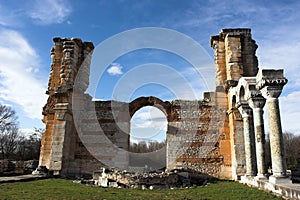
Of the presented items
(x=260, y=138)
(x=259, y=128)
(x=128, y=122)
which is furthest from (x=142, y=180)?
(x=259, y=128)

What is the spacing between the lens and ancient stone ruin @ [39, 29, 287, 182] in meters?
13.8

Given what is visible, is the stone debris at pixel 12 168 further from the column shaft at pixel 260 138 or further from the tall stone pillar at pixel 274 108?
the tall stone pillar at pixel 274 108

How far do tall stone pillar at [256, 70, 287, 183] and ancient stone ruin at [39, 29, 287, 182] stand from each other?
383cm

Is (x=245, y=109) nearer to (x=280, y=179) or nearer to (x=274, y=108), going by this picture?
(x=274, y=108)

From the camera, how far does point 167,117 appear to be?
1480 cm

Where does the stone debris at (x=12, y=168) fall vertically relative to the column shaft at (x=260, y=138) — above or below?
below

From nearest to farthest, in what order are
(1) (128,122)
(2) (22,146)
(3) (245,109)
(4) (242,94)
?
(3) (245,109) → (4) (242,94) → (1) (128,122) → (2) (22,146)

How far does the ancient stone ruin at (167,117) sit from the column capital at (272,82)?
380 cm

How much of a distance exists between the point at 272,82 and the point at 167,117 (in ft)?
23.2

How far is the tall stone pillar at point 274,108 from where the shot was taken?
Result: 852 centimetres

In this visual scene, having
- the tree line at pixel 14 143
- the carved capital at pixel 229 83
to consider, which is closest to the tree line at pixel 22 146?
the tree line at pixel 14 143

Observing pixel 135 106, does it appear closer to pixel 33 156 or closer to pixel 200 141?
pixel 200 141

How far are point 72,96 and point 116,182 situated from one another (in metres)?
6.25

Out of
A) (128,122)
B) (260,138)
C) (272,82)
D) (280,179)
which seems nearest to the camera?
(280,179)
